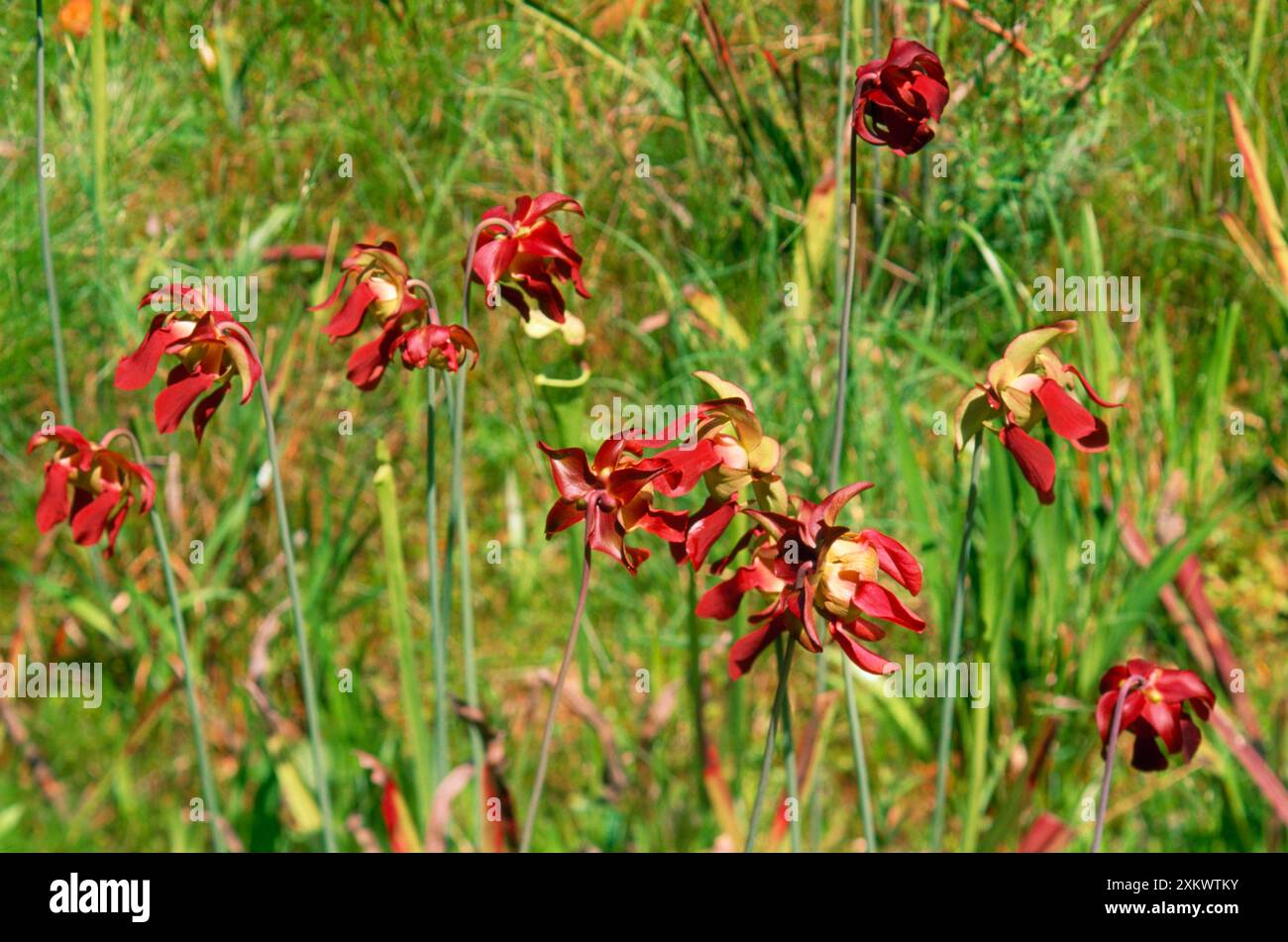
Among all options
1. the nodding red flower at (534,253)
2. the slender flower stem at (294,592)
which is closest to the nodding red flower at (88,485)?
the slender flower stem at (294,592)

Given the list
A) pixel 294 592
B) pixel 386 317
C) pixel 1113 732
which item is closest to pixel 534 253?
pixel 386 317

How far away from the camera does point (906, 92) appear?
113 cm

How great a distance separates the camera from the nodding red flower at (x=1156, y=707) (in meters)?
1.18

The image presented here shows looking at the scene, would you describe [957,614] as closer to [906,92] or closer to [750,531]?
[750,531]

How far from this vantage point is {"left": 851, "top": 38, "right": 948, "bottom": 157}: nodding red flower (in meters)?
1.13

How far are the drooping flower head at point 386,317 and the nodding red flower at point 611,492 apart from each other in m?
0.20

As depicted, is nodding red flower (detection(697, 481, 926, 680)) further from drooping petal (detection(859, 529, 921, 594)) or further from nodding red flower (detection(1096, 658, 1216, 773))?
nodding red flower (detection(1096, 658, 1216, 773))

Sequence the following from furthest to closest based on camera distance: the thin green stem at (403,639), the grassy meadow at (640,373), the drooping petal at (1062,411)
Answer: the grassy meadow at (640,373) → the thin green stem at (403,639) → the drooping petal at (1062,411)

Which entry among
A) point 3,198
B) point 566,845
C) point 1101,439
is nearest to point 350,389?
point 3,198

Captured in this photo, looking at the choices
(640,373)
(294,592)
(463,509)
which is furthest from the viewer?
(640,373)

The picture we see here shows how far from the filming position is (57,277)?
202 cm

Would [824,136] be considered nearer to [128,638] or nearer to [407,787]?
[407,787]

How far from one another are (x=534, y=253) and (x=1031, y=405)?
1.60 ft

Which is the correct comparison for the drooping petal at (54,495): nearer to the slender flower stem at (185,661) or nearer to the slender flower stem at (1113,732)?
the slender flower stem at (185,661)
